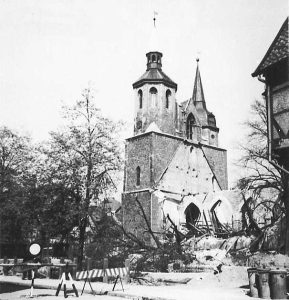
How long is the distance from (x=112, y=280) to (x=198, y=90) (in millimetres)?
39794

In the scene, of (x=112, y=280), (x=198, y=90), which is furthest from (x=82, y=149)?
(x=198, y=90)

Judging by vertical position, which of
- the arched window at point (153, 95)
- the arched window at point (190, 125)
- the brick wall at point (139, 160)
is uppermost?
the arched window at point (153, 95)

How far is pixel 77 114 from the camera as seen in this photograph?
2639cm

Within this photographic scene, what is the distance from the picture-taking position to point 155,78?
142 ft

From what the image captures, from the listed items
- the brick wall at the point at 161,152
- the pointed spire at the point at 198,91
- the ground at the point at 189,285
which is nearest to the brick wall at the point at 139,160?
the brick wall at the point at 161,152

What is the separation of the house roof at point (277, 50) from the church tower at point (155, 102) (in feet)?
84.7

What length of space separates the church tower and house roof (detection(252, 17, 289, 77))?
25.8 meters

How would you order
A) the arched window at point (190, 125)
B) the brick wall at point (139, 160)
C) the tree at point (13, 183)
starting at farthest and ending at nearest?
the arched window at point (190, 125), the brick wall at point (139, 160), the tree at point (13, 183)

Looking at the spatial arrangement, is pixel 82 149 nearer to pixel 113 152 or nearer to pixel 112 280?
pixel 113 152

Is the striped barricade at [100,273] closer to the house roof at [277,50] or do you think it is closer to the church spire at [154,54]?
the house roof at [277,50]

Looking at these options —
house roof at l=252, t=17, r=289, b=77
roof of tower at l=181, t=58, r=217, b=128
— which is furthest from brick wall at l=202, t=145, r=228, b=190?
house roof at l=252, t=17, r=289, b=77

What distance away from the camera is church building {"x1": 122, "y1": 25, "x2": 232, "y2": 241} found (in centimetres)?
3859

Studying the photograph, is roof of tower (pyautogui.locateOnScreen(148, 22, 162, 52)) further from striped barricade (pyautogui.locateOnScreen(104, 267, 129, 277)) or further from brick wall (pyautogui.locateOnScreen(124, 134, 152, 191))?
striped barricade (pyautogui.locateOnScreen(104, 267, 129, 277))

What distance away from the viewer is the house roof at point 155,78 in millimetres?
43125
